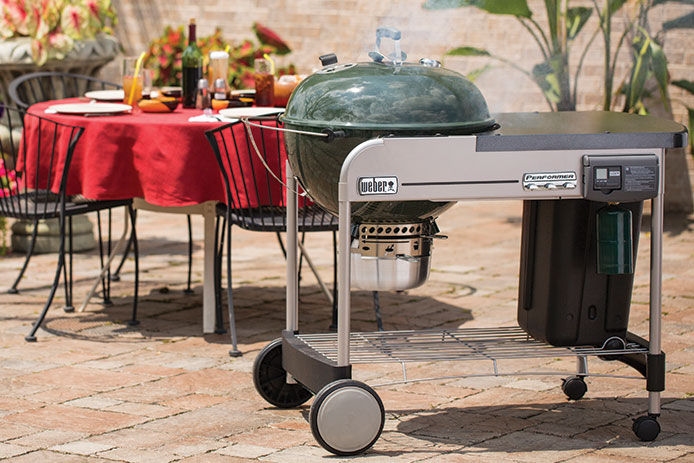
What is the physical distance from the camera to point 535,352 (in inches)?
138

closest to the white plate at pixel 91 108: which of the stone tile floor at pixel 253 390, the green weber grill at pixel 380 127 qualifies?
the stone tile floor at pixel 253 390

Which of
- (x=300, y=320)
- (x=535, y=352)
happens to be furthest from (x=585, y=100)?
(x=535, y=352)

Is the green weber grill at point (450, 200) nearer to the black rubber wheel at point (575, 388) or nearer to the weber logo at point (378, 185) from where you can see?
the weber logo at point (378, 185)

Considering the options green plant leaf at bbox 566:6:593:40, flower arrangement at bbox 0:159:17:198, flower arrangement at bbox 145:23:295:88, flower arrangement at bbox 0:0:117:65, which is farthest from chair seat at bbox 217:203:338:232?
green plant leaf at bbox 566:6:593:40

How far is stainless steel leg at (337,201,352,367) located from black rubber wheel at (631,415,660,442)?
0.89 metres

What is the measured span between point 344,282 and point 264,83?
6.41 feet

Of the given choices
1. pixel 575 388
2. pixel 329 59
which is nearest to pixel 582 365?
pixel 575 388

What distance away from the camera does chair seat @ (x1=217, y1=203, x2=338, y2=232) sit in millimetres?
4465

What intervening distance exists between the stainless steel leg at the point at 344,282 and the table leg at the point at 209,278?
1.58m

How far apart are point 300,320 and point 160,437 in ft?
5.35

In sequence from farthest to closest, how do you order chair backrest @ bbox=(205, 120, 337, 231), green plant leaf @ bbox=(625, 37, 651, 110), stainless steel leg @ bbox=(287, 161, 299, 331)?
1. green plant leaf @ bbox=(625, 37, 651, 110)
2. chair backrest @ bbox=(205, 120, 337, 231)
3. stainless steel leg @ bbox=(287, 161, 299, 331)

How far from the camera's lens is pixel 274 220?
450 centimetres

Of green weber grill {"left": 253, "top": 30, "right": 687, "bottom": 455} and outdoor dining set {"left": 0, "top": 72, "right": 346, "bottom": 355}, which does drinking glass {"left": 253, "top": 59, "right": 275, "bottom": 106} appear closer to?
outdoor dining set {"left": 0, "top": 72, "right": 346, "bottom": 355}

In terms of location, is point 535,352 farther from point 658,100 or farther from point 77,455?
point 658,100
